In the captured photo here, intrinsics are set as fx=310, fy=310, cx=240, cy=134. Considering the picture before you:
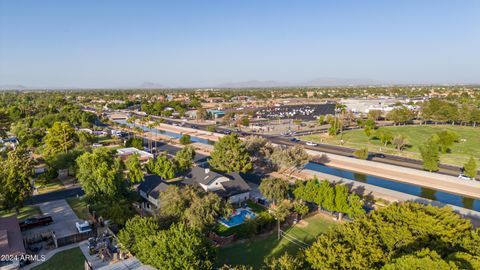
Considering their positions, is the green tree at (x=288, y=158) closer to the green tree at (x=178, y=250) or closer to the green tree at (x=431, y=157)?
the green tree at (x=431, y=157)

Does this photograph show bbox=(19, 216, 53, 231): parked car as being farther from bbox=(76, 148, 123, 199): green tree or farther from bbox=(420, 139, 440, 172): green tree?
bbox=(420, 139, 440, 172): green tree

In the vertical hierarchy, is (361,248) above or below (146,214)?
above

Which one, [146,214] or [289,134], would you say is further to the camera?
[289,134]

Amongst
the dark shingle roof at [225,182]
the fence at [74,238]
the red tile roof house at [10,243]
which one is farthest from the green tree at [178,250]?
the dark shingle roof at [225,182]

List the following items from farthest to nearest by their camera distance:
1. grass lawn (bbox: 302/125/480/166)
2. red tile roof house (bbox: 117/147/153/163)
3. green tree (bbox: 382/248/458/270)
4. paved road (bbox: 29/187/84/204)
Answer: grass lawn (bbox: 302/125/480/166) → red tile roof house (bbox: 117/147/153/163) → paved road (bbox: 29/187/84/204) → green tree (bbox: 382/248/458/270)

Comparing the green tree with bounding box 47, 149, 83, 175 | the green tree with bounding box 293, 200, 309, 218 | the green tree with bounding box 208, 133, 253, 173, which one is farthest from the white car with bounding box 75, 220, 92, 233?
the green tree with bounding box 293, 200, 309, 218

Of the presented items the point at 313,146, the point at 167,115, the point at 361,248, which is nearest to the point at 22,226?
the point at 361,248

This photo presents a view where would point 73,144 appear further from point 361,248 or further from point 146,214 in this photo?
point 361,248
